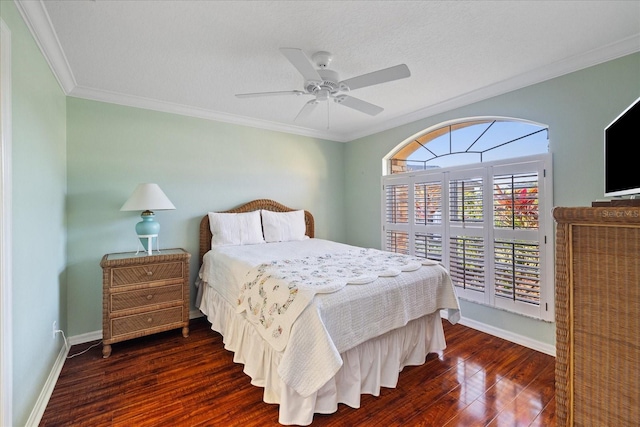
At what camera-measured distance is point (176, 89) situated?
2.82m

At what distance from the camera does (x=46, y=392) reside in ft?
6.32

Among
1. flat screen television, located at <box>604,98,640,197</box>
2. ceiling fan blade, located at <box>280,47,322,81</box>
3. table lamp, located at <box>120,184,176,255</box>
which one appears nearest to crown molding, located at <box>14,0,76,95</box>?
table lamp, located at <box>120,184,176,255</box>

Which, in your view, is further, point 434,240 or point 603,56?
point 434,240

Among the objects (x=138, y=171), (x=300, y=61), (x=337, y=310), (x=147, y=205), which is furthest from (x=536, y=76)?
(x=138, y=171)

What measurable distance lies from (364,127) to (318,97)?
2057 millimetres

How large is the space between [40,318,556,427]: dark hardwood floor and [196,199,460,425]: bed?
109 millimetres

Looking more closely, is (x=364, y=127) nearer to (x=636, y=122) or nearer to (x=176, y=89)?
(x=176, y=89)

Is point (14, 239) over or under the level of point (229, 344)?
over

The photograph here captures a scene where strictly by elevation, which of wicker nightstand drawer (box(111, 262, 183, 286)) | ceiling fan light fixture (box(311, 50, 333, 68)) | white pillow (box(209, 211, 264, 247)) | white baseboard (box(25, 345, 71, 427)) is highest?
ceiling fan light fixture (box(311, 50, 333, 68))

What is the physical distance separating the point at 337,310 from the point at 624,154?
170cm

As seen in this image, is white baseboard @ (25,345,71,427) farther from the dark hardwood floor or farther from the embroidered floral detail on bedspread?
the embroidered floral detail on bedspread

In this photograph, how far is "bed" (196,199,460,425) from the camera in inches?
62.9

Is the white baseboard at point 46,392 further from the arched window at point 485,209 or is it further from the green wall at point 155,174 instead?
the arched window at point 485,209

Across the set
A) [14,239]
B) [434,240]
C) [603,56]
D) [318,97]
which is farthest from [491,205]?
[14,239]
